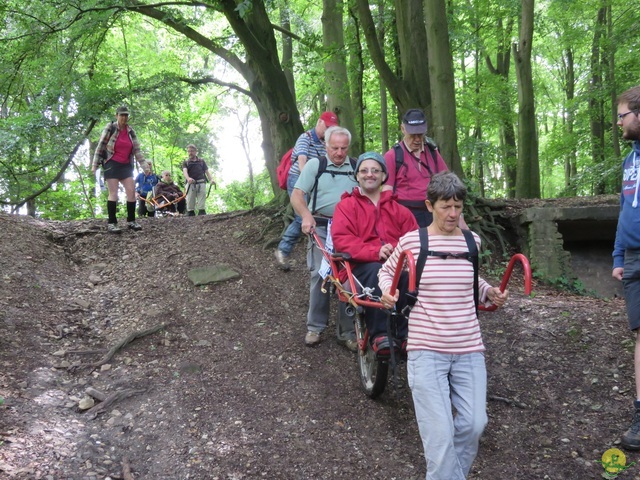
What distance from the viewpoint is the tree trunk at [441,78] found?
7977 millimetres

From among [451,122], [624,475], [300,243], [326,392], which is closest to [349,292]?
[326,392]

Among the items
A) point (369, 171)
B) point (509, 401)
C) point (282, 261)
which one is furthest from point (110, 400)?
point (282, 261)

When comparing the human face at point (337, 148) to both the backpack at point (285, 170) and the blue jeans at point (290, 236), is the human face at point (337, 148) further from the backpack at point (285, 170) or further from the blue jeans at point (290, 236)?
the blue jeans at point (290, 236)

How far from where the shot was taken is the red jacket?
13.4 ft

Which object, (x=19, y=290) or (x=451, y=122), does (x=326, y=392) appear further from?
(x=451, y=122)

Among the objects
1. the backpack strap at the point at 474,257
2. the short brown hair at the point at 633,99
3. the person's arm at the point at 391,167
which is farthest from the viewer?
the person's arm at the point at 391,167

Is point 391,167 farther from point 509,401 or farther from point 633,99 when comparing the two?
point 509,401

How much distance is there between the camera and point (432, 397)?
8.91 feet

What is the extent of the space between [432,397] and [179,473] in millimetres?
1744

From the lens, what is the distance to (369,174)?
4156 mm

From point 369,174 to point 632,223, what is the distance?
1.83 metres

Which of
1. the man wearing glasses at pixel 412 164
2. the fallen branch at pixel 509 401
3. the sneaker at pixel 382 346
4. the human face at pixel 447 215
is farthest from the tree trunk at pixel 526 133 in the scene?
the human face at pixel 447 215

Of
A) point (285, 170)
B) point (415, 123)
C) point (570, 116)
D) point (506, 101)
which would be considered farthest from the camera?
point (570, 116)

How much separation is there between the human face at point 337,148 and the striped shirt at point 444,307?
7.13 feet
